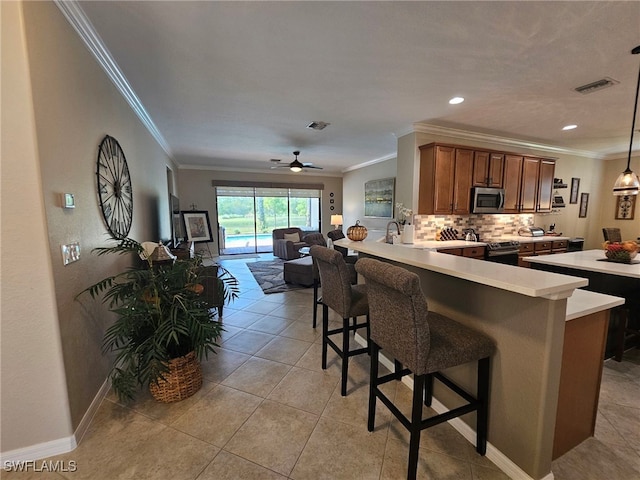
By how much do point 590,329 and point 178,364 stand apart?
8.48ft

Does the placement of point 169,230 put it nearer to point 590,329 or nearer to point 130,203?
point 130,203

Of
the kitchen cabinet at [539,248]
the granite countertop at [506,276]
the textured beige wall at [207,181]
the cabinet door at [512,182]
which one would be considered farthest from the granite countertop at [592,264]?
the textured beige wall at [207,181]

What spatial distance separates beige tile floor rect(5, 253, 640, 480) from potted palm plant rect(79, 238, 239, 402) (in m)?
0.17

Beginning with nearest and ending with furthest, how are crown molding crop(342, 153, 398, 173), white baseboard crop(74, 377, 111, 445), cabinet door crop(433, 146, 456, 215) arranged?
white baseboard crop(74, 377, 111, 445) → cabinet door crop(433, 146, 456, 215) → crown molding crop(342, 153, 398, 173)

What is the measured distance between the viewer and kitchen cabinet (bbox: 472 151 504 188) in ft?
14.4

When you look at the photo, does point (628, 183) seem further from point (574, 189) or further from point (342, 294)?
point (574, 189)

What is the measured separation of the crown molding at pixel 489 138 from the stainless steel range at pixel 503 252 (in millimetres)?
1732

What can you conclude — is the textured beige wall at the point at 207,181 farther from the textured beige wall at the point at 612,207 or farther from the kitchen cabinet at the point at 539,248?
the textured beige wall at the point at 612,207

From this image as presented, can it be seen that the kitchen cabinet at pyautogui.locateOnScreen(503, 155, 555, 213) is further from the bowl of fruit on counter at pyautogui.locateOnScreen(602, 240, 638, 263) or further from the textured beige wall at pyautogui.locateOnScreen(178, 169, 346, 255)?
the textured beige wall at pyautogui.locateOnScreen(178, 169, 346, 255)

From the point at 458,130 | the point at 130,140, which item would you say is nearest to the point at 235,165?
the point at 130,140

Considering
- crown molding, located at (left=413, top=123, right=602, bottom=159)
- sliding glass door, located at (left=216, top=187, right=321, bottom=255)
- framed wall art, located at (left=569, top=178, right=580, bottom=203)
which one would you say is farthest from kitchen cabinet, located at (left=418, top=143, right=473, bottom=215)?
sliding glass door, located at (left=216, top=187, right=321, bottom=255)

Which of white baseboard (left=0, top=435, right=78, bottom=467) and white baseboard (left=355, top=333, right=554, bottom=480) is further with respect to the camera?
white baseboard (left=0, top=435, right=78, bottom=467)

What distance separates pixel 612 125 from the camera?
13.2 ft

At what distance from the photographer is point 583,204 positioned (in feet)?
20.1
